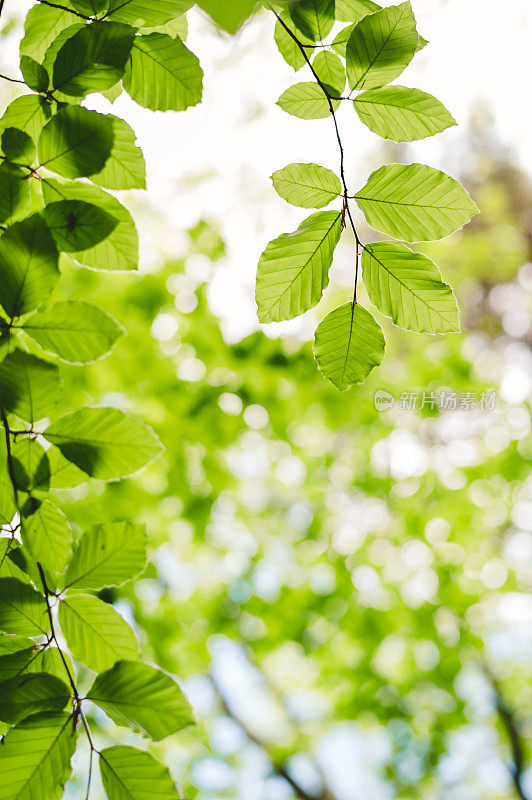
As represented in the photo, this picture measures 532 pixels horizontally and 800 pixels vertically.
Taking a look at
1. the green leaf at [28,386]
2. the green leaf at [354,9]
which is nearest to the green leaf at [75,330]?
the green leaf at [28,386]

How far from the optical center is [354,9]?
0.53 meters

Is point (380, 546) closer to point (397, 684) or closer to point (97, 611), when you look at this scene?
point (397, 684)

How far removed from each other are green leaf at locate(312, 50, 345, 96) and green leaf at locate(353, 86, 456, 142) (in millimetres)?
36

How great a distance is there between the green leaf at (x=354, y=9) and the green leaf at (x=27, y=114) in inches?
11.4

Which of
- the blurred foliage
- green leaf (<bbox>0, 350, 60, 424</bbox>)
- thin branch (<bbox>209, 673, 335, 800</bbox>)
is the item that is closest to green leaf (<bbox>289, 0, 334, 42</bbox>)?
green leaf (<bbox>0, 350, 60, 424</bbox>)

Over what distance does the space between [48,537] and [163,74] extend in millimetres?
432

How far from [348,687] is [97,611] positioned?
2.73m

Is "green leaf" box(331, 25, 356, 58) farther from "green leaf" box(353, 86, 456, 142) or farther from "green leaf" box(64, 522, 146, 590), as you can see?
"green leaf" box(64, 522, 146, 590)

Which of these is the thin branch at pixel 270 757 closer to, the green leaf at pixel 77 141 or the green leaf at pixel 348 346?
the green leaf at pixel 348 346

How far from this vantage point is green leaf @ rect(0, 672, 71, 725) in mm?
448

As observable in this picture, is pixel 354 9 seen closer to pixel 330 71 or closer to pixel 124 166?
pixel 330 71

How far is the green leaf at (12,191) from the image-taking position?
19.0 inches

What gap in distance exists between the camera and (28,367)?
0.49 metres

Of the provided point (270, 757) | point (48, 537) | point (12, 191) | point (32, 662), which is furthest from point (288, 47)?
point (270, 757)
